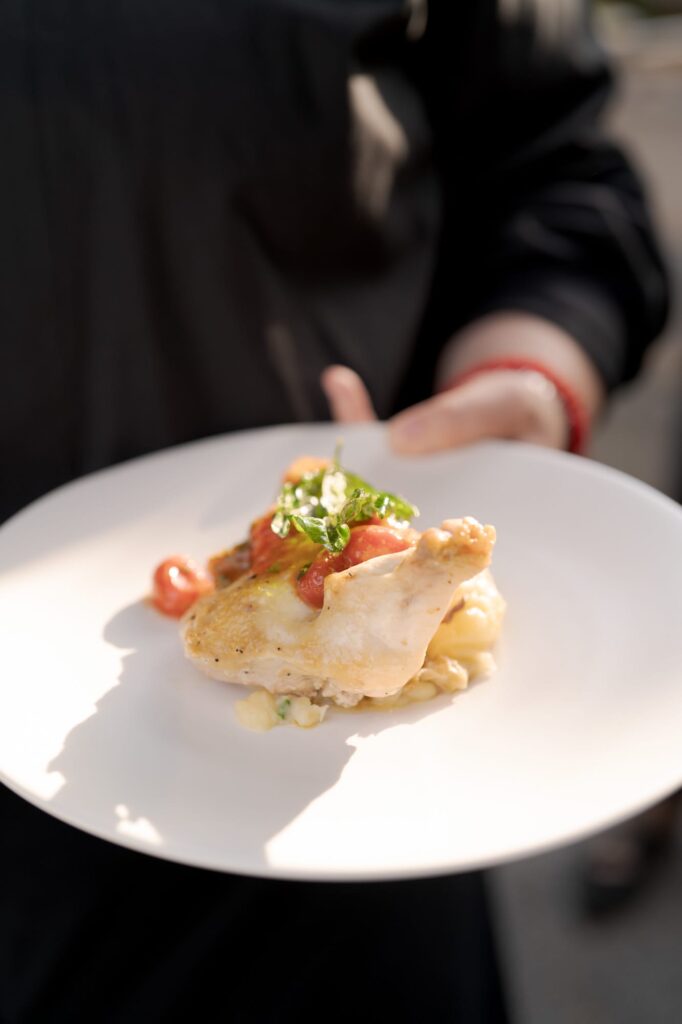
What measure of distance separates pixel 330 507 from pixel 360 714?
333mm

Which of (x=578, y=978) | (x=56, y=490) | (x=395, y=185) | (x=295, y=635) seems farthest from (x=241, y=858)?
(x=578, y=978)

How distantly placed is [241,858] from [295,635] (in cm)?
46

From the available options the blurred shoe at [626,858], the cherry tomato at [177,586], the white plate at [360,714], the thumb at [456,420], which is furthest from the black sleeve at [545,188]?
the blurred shoe at [626,858]

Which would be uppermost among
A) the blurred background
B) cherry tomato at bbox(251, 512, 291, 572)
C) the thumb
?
cherry tomato at bbox(251, 512, 291, 572)

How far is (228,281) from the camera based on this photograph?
196 cm

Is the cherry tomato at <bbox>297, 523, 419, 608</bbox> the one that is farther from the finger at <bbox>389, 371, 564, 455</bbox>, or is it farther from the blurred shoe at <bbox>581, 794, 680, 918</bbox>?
the blurred shoe at <bbox>581, 794, 680, 918</bbox>

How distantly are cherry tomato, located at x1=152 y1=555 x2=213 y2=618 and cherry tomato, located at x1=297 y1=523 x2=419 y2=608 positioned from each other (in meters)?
0.22

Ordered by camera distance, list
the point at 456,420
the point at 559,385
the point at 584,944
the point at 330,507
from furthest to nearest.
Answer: the point at 584,944, the point at 559,385, the point at 456,420, the point at 330,507

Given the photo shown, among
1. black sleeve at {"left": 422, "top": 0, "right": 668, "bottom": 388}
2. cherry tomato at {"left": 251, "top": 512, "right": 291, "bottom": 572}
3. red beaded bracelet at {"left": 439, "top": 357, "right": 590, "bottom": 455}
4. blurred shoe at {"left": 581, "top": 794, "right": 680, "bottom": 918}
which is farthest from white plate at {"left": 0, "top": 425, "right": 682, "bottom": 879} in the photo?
blurred shoe at {"left": 581, "top": 794, "right": 680, "bottom": 918}

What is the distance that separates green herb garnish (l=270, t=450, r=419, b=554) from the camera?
1404 mm

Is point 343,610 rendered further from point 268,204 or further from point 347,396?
point 268,204

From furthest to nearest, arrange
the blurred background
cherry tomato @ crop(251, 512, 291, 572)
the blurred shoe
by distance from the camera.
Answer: the blurred shoe, the blurred background, cherry tomato @ crop(251, 512, 291, 572)

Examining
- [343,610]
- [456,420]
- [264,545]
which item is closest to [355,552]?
[343,610]

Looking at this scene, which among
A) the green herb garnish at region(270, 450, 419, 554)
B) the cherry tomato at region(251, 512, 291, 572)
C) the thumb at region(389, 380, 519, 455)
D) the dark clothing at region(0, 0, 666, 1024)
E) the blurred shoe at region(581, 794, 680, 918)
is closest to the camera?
the green herb garnish at region(270, 450, 419, 554)
